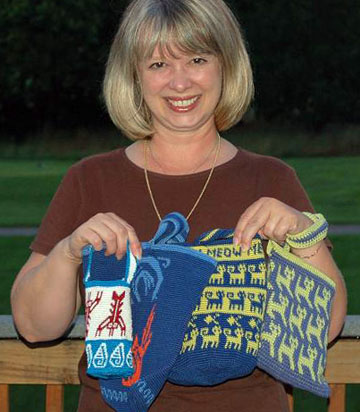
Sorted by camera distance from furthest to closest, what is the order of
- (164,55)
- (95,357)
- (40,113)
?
(40,113) < (164,55) < (95,357)

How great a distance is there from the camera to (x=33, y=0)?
3825 cm

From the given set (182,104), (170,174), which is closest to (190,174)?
(170,174)

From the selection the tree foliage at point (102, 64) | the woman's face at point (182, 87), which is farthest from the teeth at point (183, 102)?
the tree foliage at point (102, 64)

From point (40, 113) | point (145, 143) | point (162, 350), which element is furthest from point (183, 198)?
point (40, 113)

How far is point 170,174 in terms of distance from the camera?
257 cm

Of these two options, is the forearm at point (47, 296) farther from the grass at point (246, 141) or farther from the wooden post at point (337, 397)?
the grass at point (246, 141)

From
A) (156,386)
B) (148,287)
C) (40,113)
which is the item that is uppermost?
(148,287)

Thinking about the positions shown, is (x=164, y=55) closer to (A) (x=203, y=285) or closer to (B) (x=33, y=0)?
(A) (x=203, y=285)

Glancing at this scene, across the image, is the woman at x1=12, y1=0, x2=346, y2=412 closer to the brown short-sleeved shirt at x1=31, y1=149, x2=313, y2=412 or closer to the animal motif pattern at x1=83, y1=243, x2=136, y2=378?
the brown short-sleeved shirt at x1=31, y1=149, x2=313, y2=412

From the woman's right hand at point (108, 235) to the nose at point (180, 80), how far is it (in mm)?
342

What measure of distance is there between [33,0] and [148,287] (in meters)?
37.0

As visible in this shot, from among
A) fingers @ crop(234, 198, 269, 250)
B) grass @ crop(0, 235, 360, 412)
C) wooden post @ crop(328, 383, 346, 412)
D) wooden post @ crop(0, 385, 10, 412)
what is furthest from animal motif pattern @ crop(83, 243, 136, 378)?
grass @ crop(0, 235, 360, 412)

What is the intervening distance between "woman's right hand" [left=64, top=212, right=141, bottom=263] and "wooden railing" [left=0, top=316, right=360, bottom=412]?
1.87 ft

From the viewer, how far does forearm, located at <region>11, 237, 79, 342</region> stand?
95.0 inches
